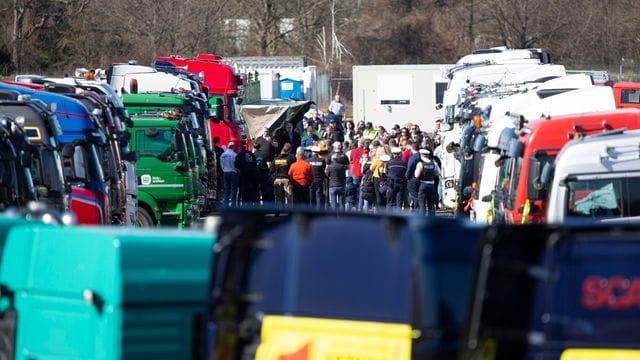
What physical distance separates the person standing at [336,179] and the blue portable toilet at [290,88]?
21.9 metres

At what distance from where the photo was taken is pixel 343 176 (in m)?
30.8

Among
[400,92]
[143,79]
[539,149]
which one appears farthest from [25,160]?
[400,92]

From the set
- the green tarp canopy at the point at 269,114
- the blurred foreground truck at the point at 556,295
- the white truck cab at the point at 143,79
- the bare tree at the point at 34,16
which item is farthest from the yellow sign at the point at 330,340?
the bare tree at the point at 34,16

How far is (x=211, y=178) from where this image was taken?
33.1 meters

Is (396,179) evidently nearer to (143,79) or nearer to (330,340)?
(143,79)

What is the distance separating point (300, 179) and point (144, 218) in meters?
6.12

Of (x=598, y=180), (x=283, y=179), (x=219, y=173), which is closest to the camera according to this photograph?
(x=598, y=180)

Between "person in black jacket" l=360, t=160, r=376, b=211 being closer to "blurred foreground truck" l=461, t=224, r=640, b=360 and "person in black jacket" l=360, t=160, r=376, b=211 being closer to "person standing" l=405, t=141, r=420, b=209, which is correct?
"person standing" l=405, t=141, r=420, b=209

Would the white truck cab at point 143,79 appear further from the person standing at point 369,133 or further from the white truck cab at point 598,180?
the white truck cab at point 598,180

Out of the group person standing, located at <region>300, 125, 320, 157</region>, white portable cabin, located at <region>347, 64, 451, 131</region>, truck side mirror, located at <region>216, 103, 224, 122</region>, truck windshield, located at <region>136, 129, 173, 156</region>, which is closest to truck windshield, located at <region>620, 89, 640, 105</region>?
truck windshield, located at <region>136, 129, 173, 156</region>

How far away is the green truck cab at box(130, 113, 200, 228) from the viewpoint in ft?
81.6

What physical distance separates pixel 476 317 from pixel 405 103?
45.7 meters

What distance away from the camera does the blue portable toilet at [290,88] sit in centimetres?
5275

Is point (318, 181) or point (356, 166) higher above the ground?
point (356, 166)
